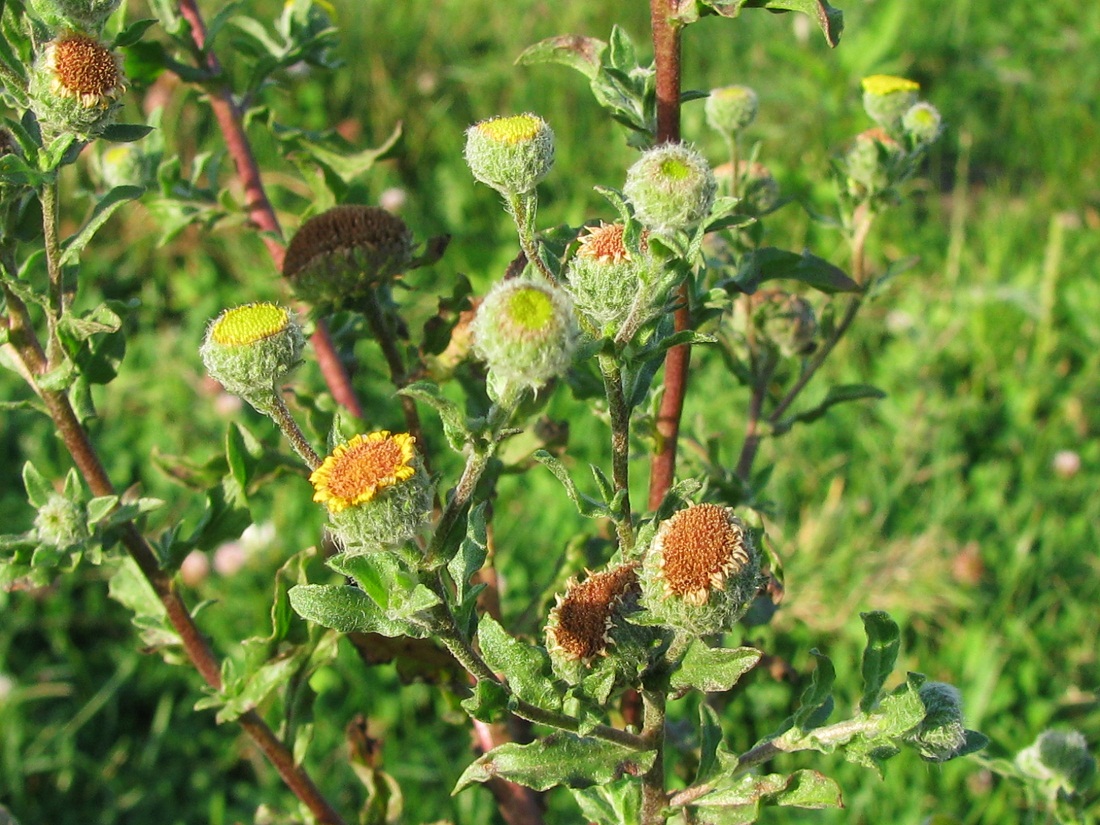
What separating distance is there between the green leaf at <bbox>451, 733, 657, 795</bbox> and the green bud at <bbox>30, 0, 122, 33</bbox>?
3.94 ft

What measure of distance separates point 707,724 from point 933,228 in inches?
161

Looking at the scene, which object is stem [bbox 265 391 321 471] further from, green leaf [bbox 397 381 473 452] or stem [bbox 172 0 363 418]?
stem [bbox 172 0 363 418]

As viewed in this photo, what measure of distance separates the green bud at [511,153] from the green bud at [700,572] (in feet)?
1.72

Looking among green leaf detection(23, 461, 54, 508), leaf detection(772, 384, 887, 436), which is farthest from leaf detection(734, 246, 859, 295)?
green leaf detection(23, 461, 54, 508)

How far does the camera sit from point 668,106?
166cm

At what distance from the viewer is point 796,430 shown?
4.28 metres

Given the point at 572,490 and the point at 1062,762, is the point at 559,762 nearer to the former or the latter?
the point at 572,490

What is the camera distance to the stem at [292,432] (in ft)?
4.92

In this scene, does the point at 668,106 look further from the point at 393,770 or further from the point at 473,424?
the point at 393,770

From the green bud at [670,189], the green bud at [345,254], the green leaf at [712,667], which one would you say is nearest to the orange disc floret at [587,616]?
the green leaf at [712,667]

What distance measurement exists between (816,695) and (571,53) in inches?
41.6

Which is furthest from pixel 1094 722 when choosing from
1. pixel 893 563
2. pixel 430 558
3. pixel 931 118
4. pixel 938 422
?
pixel 430 558

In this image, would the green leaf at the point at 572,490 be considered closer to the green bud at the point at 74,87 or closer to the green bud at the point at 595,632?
the green bud at the point at 595,632

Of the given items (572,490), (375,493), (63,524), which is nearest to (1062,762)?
(572,490)
